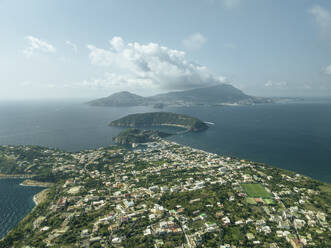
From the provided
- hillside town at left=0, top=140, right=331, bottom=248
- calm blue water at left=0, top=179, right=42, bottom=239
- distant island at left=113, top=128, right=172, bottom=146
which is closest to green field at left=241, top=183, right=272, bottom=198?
hillside town at left=0, top=140, right=331, bottom=248

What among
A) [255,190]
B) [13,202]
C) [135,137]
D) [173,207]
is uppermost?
[135,137]

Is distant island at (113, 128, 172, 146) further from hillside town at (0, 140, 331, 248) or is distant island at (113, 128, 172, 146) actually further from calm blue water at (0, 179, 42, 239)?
calm blue water at (0, 179, 42, 239)

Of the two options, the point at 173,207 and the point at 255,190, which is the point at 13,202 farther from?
the point at 255,190

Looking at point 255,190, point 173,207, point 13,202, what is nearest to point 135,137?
point 13,202

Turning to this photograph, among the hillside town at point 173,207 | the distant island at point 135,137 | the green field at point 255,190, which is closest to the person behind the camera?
the hillside town at point 173,207

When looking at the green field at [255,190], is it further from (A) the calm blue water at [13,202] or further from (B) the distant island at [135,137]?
(B) the distant island at [135,137]

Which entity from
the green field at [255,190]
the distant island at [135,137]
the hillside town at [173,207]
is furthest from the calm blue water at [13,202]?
the green field at [255,190]
